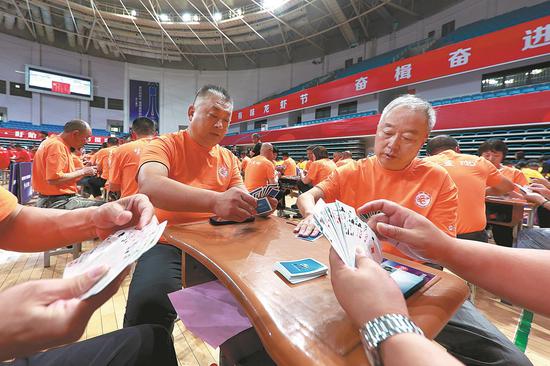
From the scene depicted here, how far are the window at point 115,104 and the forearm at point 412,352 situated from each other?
20558mm

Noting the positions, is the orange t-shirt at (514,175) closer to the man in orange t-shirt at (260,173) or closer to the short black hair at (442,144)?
the short black hair at (442,144)

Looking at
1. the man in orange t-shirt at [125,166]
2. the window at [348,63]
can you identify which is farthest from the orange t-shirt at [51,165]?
the window at [348,63]

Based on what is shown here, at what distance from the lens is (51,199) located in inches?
112

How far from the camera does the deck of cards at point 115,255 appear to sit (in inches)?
16.3

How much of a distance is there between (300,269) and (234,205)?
1.62 feet

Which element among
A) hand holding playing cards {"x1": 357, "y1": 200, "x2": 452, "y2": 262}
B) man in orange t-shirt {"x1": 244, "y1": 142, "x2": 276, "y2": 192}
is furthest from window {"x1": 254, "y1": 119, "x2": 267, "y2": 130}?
hand holding playing cards {"x1": 357, "y1": 200, "x2": 452, "y2": 262}

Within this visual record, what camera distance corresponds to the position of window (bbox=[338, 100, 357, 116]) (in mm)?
12477

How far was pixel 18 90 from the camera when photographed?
14.4 metres

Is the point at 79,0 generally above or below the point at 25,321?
above

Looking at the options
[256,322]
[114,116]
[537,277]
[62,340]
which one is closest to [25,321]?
[62,340]

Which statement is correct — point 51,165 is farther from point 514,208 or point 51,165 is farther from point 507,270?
point 514,208

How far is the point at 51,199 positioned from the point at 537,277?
378 cm

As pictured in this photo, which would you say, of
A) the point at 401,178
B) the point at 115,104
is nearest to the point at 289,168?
the point at 401,178

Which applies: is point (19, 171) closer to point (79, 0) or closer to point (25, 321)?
point (25, 321)
